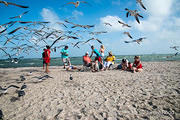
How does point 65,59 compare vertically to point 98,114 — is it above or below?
above

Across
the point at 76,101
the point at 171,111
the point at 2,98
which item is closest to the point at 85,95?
the point at 76,101

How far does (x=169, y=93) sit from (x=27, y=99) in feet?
18.8

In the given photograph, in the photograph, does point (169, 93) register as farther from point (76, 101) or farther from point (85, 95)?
point (76, 101)

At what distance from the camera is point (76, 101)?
4.02 meters

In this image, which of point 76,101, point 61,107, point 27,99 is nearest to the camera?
point 61,107

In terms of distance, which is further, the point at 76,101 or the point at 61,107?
the point at 76,101

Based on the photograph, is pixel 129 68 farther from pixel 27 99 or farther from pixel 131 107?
pixel 27 99

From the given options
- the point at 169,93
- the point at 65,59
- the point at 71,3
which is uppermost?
the point at 71,3

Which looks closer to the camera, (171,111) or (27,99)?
(171,111)

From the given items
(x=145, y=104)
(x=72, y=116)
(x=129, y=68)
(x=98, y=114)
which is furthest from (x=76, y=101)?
(x=129, y=68)

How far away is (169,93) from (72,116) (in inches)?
147

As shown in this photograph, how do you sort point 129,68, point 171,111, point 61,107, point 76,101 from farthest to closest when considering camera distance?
point 129,68, point 76,101, point 61,107, point 171,111

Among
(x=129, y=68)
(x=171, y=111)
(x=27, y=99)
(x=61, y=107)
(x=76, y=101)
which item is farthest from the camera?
(x=129, y=68)

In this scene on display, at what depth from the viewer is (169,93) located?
406 centimetres
